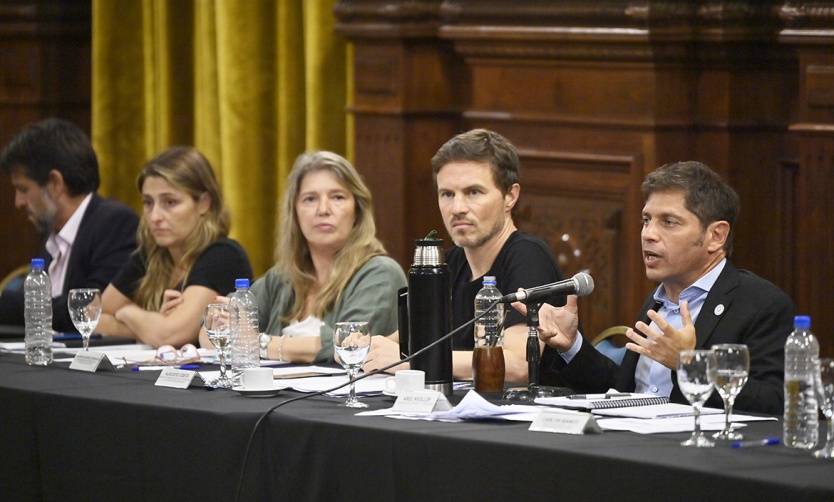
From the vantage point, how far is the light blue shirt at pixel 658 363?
3.07m

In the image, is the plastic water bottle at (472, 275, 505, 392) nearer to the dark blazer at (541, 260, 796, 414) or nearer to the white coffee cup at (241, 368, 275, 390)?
the dark blazer at (541, 260, 796, 414)

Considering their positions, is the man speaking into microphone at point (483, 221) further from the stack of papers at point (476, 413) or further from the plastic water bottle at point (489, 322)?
the stack of papers at point (476, 413)

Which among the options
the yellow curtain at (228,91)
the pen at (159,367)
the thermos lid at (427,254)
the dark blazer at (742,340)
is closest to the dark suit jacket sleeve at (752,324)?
the dark blazer at (742,340)

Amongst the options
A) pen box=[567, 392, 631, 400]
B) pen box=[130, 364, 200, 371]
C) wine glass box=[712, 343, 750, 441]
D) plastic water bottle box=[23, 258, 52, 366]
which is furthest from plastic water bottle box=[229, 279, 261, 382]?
wine glass box=[712, 343, 750, 441]

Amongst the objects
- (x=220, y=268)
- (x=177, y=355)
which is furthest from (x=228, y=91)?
(x=177, y=355)

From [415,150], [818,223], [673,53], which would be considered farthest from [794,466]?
[415,150]

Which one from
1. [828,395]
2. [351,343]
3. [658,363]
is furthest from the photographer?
[658,363]

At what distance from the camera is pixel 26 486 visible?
10.5ft

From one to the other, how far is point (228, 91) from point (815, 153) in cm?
284

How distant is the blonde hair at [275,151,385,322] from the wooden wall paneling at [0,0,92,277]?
140 inches

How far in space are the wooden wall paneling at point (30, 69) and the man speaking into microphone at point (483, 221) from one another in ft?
13.8

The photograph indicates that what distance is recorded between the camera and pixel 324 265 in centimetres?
394

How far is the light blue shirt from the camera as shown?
307cm

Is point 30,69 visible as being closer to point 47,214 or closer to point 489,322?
point 47,214
